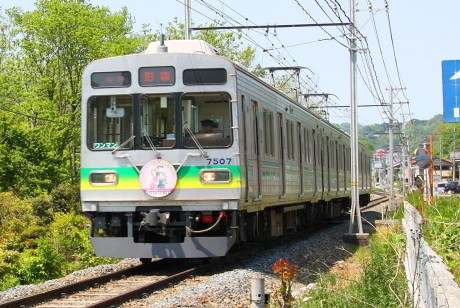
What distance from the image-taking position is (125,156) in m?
11.9

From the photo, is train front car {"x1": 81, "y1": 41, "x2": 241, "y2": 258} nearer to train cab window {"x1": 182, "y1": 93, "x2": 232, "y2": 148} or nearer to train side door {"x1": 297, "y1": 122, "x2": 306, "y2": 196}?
train cab window {"x1": 182, "y1": 93, "x2": 232, "y2": 148}

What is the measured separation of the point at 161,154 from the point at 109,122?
39.0 inches

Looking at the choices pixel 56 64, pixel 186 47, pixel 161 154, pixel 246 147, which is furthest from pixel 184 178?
pixel 56 64

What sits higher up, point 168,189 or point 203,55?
point 203,55

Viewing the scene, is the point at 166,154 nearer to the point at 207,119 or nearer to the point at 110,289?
the point at 207,119

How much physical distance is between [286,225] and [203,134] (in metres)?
6.48

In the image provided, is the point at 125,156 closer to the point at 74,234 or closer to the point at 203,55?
the point at 203,55

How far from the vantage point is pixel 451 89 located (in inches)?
511

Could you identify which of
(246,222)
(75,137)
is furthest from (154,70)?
(75,137)

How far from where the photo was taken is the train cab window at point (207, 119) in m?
11.9

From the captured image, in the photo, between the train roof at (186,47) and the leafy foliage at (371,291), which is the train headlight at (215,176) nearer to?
the train roof at (186,47)

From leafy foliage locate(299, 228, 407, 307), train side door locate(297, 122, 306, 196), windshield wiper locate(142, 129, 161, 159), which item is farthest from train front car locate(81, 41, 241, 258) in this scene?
train side door locate(297, 122, 306, 196)

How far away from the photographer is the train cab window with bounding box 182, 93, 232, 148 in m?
11.9

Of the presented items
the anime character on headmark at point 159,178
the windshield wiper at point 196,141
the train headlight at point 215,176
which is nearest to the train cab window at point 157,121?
the windshield wiper at point 196,141
